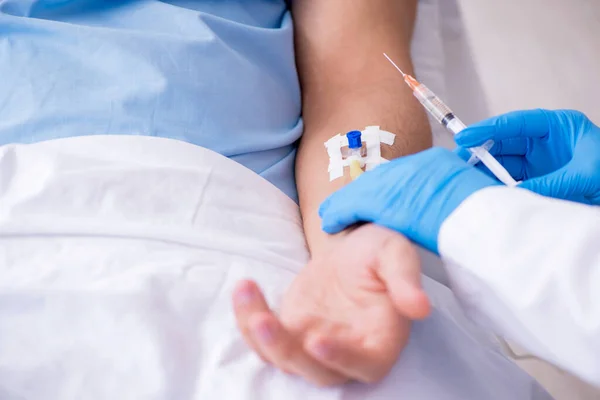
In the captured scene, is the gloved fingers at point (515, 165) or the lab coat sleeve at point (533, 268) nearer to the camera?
the lab coat sleeve at point (533, 268)

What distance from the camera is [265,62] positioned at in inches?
39.2

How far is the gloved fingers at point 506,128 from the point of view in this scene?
770 millimetres

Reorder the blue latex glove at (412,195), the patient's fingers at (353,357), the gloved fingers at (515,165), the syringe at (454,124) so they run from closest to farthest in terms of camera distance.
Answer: the patient's fingers at (353,357) → the blue latex glove at (412,195) → the syringe at (454,124) → the gloved fingers at (515,165)

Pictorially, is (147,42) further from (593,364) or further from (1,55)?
(593,364)

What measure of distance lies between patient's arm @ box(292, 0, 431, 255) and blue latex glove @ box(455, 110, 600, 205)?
18 cm

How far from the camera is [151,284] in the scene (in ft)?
1.95

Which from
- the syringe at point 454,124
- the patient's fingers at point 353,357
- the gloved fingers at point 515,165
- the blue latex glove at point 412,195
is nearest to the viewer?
the patient's fingers at point 353,357

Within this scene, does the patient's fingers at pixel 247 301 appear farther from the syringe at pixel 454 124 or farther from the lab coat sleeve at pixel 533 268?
the syringe at pixel 454 124

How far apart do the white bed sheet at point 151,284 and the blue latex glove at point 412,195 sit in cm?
11

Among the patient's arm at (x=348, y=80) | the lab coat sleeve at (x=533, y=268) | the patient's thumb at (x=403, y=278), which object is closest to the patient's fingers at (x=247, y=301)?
the patient's thumb at (x=403, y=278)

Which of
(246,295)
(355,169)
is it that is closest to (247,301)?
(246,295)

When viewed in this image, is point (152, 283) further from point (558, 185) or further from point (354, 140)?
point (558, 185)

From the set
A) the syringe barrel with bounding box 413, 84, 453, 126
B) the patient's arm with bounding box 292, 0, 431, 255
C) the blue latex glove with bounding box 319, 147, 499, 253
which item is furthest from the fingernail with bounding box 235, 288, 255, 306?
the syringe barrel with bounding box 413, 84, 453, 126

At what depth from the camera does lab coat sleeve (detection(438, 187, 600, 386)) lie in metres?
0.51
